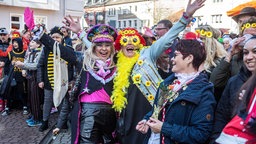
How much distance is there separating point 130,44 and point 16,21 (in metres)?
20.6

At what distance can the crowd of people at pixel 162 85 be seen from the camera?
223cm

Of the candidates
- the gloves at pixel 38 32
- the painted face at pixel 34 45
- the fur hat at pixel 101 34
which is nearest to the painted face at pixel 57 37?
the painted face at pixel 34 45

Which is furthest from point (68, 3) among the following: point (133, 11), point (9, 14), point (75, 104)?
point (133, 11)

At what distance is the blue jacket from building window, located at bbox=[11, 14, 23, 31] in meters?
21.5

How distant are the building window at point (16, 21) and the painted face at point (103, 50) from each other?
19815 mm

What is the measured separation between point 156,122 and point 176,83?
38 cm

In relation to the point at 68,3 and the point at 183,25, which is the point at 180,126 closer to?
the point at 183,25

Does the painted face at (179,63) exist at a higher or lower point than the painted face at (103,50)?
lower

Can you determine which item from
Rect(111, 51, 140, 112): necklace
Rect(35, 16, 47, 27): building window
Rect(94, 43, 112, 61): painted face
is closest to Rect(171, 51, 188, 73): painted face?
Rect(111, 51, 140, 112): necklace

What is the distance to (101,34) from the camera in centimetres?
374

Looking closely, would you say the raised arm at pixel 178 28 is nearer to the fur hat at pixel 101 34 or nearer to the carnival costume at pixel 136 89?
the carnival costume at pixel 136 89

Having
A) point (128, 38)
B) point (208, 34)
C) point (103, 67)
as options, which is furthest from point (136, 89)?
point (208, 34)

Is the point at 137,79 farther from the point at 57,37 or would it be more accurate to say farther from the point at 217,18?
the point at 217,18

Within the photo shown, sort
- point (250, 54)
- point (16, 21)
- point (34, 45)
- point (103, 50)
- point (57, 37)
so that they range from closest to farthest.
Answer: point (250, 54), point (103, 50), point (57, 37), point (34, 45), point (16, 21)
